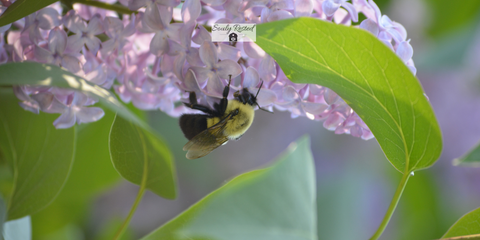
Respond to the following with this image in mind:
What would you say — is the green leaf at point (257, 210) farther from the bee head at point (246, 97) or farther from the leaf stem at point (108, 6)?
the leaf stem at point (108, 6)

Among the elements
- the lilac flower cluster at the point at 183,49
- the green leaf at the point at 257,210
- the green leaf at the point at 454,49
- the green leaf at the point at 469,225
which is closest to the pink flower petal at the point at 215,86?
the lilac flower cluster at the point at 183,49

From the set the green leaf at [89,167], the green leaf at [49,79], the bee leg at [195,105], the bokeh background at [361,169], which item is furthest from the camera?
the bokeh background at [361,169]

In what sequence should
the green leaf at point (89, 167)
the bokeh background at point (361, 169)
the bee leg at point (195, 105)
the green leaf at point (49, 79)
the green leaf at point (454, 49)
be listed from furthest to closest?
the green leaf at point (454, 49), the bokeh background at point (361, 169), the green leaf at point (89, 167), the bee leg at point (195, 105), the green leaf at point (49, 79)

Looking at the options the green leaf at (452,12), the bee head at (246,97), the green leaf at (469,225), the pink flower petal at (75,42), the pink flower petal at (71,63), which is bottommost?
the green leaf at (452,12)

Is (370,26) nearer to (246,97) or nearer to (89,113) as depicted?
(246,97)

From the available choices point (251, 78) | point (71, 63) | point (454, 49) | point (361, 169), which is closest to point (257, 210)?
point (251, 78)

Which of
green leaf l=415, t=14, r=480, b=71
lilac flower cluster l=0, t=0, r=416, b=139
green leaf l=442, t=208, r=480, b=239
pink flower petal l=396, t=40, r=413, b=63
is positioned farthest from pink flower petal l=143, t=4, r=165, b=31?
green leaf l=415, t=14, r=480, b=71
